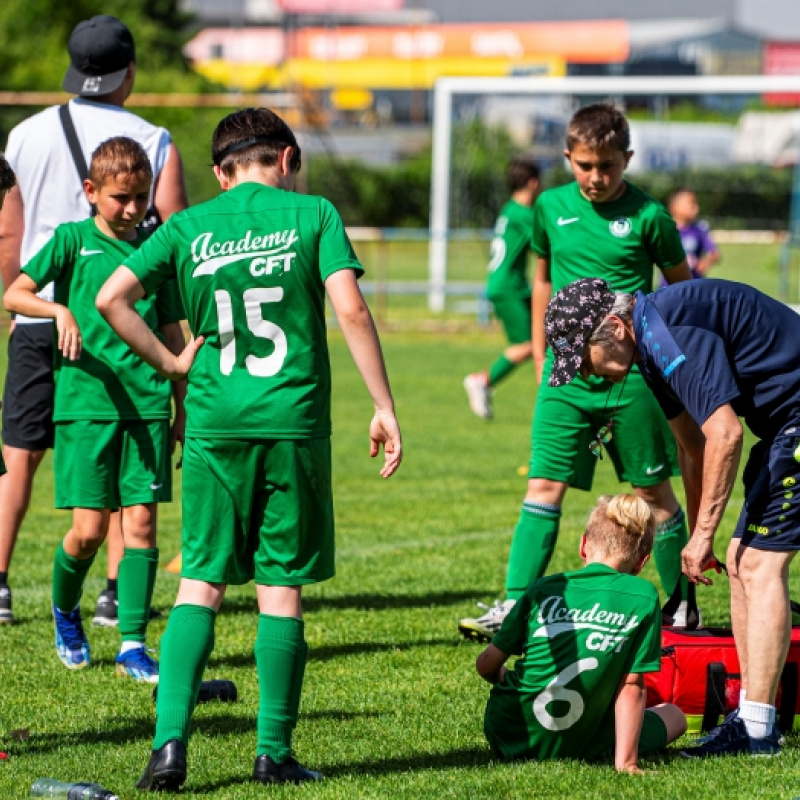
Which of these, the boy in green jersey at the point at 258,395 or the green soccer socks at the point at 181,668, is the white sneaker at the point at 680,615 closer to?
the boy in green jersey at the point at 258,395

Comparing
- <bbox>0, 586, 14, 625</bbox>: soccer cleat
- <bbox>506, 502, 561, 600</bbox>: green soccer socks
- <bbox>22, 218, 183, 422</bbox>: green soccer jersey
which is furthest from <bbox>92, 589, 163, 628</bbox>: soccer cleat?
<bbox>506, 502, 561, 600</bbox>: green soccer socks

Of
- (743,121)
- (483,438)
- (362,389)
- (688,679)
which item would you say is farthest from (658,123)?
(688,679)

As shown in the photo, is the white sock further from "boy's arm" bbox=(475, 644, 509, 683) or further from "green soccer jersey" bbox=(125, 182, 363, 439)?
"green soccer jersey" bbox=(125, 182, 363, 439)

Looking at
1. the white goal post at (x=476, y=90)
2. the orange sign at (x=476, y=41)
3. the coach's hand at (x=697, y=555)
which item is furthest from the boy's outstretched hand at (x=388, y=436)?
the orange sign at (x=476, y=41)

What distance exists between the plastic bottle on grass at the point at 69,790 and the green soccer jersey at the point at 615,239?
3108 mm

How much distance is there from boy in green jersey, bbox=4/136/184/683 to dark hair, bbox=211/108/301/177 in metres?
1.36

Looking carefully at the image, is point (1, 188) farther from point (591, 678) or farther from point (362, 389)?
point (362, 389)

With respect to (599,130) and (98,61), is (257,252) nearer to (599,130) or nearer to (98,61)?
(599,130)

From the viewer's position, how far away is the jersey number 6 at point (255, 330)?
4234 mm

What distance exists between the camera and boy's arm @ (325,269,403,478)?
13.6ft

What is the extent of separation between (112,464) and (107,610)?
119 cm

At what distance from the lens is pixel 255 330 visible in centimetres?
425

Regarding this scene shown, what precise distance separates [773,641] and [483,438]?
25.9ft

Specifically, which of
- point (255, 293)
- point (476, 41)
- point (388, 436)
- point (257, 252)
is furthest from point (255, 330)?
point (476, 41)
